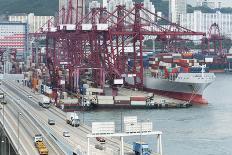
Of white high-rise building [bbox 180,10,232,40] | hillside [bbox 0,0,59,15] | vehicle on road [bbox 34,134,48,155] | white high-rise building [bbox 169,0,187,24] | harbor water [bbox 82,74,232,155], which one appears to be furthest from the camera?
hillside [bbox 0,0,59,15]

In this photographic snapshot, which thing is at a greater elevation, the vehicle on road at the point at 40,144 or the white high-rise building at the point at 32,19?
the white high-rise building at the point at 32,19

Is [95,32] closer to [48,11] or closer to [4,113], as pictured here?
[4,113]

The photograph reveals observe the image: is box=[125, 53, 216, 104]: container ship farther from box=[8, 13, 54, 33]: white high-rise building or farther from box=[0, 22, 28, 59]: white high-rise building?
box=[8, 13, 54, 33]: white high-rise building

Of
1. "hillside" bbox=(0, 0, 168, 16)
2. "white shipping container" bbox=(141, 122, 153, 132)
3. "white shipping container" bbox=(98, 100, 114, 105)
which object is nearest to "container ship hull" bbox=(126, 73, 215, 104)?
"white shipping container" bbox=(98, 100, 114, 105)

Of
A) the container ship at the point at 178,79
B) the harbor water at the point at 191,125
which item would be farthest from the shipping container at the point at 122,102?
the container ship at the point at 178,79

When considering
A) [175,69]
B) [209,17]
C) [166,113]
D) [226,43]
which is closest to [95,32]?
[175,69]

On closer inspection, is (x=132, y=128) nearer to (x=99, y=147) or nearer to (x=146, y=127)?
(x=146, y=127)

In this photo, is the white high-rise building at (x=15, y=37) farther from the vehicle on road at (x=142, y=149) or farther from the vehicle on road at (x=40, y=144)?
the vehicle on road at (x=142, y=149)
